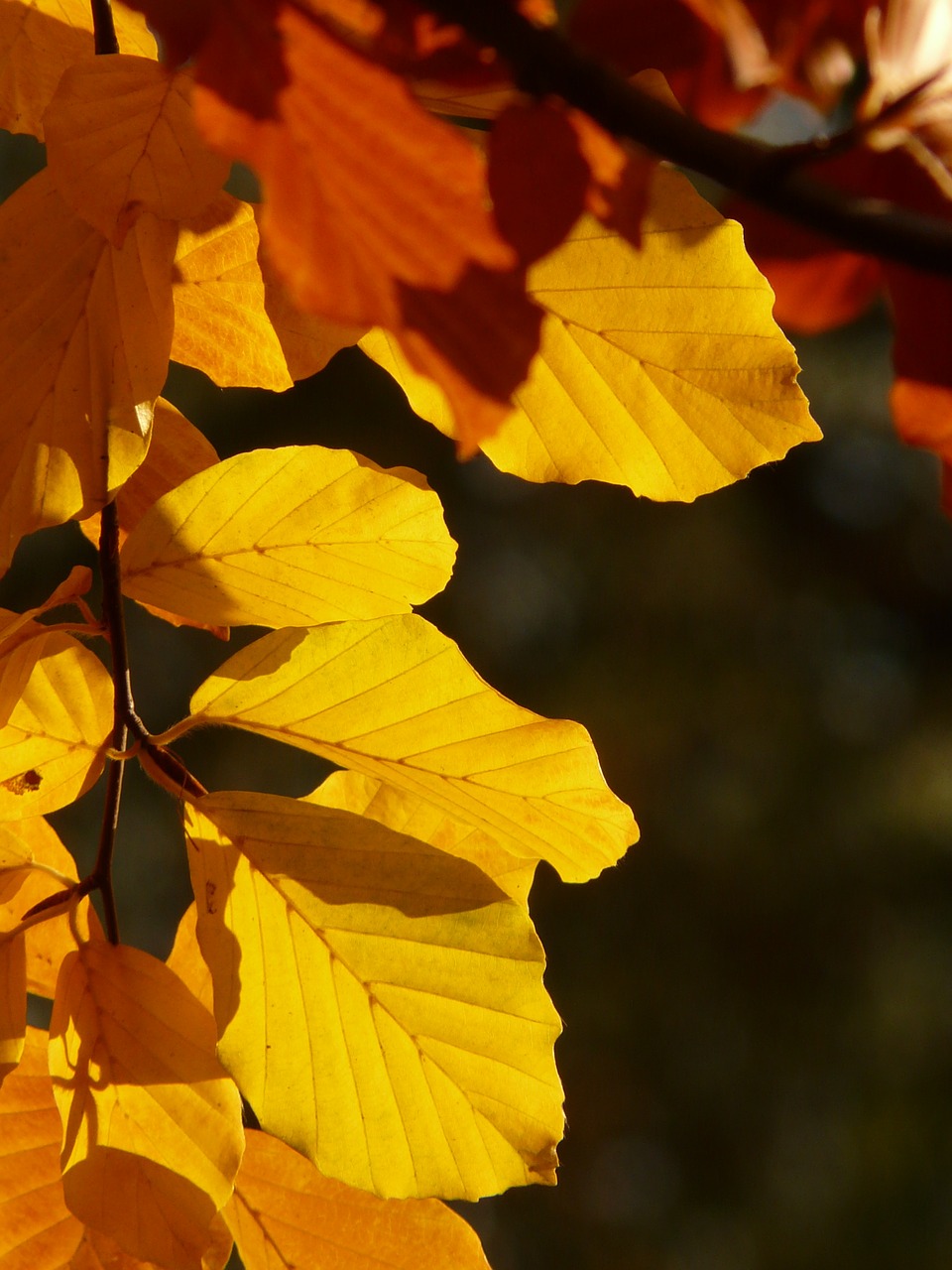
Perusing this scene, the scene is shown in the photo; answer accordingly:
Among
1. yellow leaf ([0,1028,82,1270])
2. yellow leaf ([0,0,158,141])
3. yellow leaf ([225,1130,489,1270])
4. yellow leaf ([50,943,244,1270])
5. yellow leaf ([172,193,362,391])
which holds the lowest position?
yellow leaf ([225,1130,489,1270])

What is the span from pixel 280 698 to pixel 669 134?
1.07 feet

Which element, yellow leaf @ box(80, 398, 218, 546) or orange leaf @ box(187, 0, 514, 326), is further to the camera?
yellow leaf @ box(80, 398, 218, 546)

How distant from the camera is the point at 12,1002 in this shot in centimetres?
46

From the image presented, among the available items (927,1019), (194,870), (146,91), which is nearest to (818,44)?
(146,91)

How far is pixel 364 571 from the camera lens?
19.4 inches

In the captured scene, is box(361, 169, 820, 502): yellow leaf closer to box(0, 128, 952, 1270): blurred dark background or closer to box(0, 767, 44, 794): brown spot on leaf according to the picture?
box(0, 767, 44, 794): brown spot on leaf

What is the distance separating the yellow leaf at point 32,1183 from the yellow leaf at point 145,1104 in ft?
0.20

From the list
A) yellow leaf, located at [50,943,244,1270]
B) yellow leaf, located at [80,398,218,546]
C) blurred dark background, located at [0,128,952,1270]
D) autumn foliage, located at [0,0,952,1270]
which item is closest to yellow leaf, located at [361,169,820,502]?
autumn foliage, located at [0,0,952,1270]

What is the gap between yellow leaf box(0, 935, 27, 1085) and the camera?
45cm

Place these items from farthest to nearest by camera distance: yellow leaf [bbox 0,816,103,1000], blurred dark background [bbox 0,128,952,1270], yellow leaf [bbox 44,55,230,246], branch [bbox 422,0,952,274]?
blurred dark background [bbox 0,128,952,1270]
yellow leaf [bbox 0,816,103,1000]
yellow leaf [bbox 44,55,230,246]
branch [bbox 422,0,952,274]

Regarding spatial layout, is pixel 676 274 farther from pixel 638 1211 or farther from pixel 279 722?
pixel 638 1211

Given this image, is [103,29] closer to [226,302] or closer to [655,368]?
[226,302]

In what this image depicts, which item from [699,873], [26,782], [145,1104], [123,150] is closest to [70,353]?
[123,150]

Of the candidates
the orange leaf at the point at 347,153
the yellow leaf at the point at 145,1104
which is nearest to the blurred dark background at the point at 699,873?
the yellow leaf at the point at 145,1104
